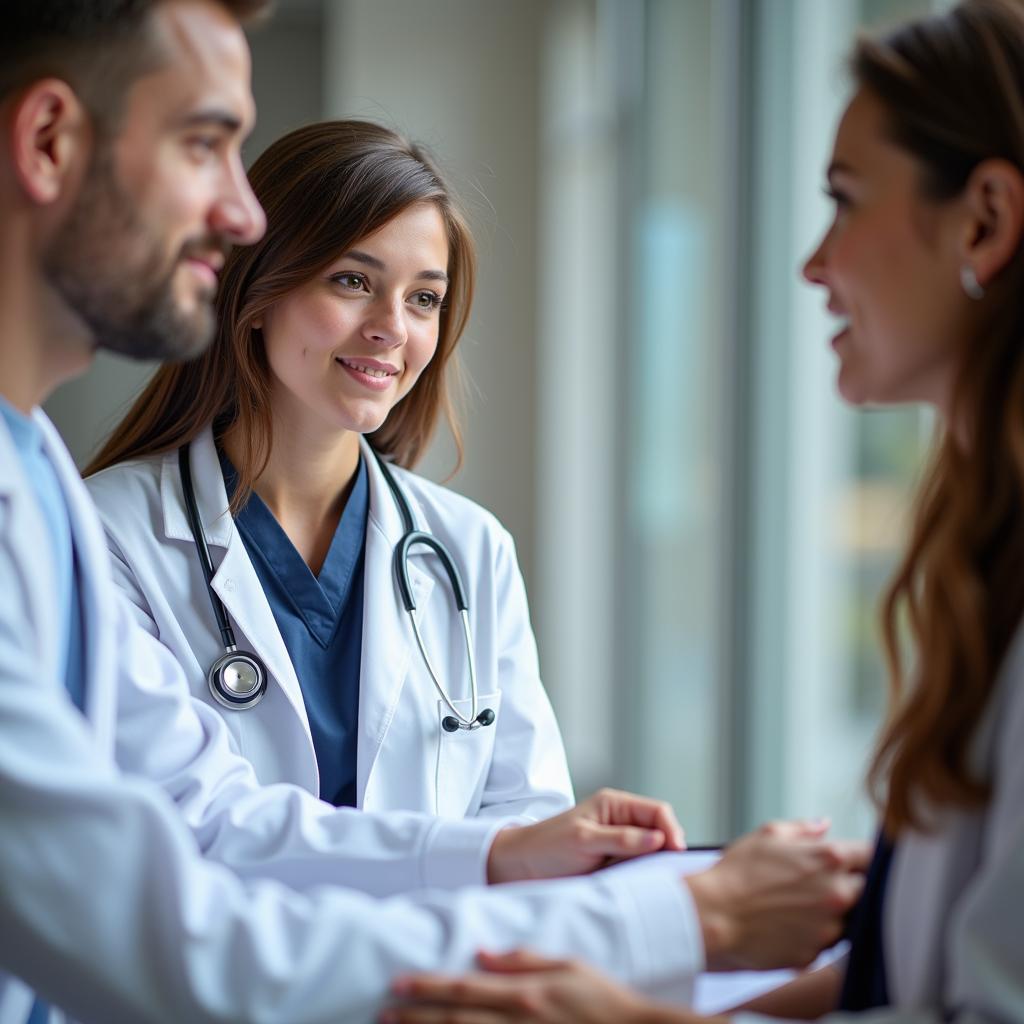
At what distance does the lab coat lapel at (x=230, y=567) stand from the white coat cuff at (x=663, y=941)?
1.88 feet

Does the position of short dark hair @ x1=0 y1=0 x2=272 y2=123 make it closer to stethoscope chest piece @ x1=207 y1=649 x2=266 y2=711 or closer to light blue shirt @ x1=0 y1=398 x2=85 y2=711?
light blue shirt @ x1=0 y1=398 x2=85 y2=711

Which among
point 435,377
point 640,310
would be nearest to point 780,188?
point 640,310

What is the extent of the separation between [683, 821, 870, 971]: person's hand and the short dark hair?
2.83 feet

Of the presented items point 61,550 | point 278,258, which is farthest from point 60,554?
point 278,258

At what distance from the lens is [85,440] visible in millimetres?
5109

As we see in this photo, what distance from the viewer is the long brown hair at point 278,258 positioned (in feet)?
5.16

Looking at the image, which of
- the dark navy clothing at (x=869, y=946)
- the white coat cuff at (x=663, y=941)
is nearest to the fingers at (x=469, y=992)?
the white coat cuff at (x=663, y=941)

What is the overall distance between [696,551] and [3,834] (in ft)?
10.5

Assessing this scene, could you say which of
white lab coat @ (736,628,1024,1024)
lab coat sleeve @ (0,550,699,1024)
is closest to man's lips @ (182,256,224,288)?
lab coat sleeve @ (0,550,699,1024)

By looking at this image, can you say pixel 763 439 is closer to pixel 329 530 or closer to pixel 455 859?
pixel 329 530

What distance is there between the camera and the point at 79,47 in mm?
1080

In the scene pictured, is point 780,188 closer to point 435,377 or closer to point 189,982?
point 435,377

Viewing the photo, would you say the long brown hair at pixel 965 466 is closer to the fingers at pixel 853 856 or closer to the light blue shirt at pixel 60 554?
the fingers at pixel 853 856

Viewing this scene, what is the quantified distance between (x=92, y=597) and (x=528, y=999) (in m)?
0.60
